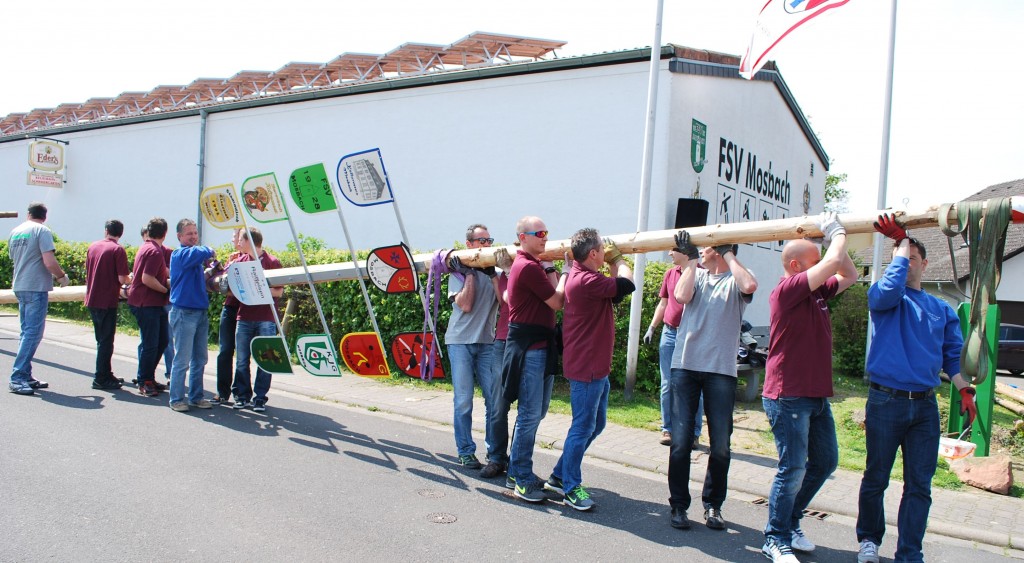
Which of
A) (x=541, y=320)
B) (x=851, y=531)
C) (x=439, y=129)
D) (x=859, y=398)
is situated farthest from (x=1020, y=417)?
(x=439, y=129)

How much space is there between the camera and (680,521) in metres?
4.62

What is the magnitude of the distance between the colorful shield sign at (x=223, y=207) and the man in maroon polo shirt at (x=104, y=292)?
2.13m

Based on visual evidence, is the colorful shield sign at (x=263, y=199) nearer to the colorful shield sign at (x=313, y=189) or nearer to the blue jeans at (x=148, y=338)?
the colorful shield sign at (x=313, y=189)

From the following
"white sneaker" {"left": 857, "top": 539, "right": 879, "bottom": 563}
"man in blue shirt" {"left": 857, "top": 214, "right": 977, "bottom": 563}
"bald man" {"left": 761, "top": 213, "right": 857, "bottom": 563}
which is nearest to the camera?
"man in blue shirt" {"left": 857, "top": 214, "right": 977, "bottom": 563}

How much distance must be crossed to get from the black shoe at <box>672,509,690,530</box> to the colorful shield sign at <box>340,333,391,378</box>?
270 cm

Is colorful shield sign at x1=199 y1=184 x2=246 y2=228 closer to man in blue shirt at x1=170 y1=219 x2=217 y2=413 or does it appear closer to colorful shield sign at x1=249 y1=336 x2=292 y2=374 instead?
man in blue shirt at x1=170 y1=219 x2=217 y2=413

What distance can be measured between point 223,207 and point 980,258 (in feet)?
19.8

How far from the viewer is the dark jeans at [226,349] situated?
7.66 metres

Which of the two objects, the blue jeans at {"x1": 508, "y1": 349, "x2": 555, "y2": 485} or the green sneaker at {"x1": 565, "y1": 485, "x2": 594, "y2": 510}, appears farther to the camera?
the blue jeans at {"x1": 508, "y1": 349, "x2": 555, "y2": 485}

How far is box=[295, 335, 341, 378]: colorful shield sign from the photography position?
6.38 metres

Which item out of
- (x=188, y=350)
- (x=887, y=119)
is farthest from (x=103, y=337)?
(x=887, y=119)

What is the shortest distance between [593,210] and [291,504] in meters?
8.67

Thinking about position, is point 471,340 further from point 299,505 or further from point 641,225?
point 641,225

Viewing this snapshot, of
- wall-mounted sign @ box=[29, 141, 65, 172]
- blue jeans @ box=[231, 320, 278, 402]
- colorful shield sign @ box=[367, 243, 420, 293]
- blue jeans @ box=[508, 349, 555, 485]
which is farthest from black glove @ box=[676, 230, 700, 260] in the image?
wall-mounted sign @ box=[29, 141, 65, 172]
